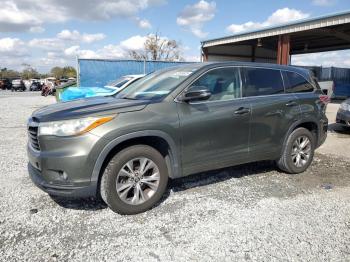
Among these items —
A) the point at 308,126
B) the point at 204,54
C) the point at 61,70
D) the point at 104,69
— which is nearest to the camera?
the point at 308,126

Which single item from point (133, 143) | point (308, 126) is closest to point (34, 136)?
point (133, 143)

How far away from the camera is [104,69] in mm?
16812

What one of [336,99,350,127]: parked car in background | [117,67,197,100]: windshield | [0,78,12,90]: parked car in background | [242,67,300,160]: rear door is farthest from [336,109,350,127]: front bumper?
[0,78,12,90]: parked car in background

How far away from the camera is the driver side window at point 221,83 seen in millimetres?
4297

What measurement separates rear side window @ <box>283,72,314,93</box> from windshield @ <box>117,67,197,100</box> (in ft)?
5.59

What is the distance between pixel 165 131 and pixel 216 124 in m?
0.75

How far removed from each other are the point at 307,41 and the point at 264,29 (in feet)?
31.3

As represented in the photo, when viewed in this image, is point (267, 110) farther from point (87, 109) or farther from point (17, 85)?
point (17, 85)

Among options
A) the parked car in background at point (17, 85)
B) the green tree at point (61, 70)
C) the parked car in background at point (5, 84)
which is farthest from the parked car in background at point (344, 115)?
the green tree at point (61, 70)

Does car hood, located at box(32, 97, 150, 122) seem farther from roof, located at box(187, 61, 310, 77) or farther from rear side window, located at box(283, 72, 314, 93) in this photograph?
rear side window, located at box(283, 72, 314, 93)

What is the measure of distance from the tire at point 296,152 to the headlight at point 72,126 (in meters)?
3.03

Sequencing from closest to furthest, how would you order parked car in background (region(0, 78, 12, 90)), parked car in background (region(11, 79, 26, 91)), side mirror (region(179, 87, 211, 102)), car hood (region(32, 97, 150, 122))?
1. car hood (region(32, 97, 150, 122))
2. side mirror (region(179, 87, 211, 102))
3. parked car in background (region(11, 79, 26, 91))
4. parked car in background (region(0, 78, 12, 90))

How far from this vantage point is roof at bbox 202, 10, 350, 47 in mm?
14533

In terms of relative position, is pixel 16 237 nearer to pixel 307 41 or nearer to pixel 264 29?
pixel 264 29
